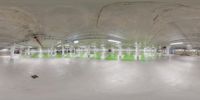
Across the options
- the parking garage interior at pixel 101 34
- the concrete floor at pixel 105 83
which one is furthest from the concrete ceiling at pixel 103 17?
the concrete floor at pixel 105 83

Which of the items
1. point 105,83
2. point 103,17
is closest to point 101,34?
point 103,17

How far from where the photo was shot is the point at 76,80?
4348 mm

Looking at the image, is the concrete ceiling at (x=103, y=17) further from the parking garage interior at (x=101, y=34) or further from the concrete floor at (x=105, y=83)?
the concrete floor at (x=105, y=83)

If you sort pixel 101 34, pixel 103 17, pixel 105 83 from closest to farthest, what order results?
pixel 103 17
pixel 101 34
pixel 105 83

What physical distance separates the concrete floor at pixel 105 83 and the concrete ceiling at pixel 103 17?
1438 millimetres

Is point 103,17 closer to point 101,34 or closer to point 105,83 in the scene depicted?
point 101,34

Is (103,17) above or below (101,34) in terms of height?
above

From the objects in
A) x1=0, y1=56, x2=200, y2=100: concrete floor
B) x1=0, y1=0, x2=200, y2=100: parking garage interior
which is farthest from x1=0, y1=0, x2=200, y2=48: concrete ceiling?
x1=0, y1=56, x2=200, y2=100: concrete floor

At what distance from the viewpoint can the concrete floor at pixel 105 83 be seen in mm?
3297

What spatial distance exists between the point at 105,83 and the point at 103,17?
101 inches

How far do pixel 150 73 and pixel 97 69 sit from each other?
1553 millimetres

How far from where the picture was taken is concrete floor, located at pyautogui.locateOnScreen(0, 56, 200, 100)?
330 centimetres

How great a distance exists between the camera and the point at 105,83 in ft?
13.4

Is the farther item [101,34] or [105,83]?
[105,83]
